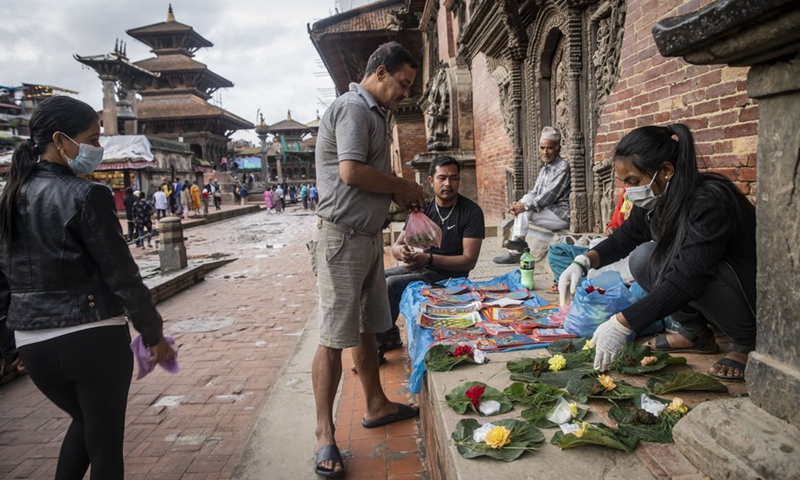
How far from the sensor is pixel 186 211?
86.8ft

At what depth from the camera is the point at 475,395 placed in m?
2.18

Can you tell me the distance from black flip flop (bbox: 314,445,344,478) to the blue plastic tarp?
0.61 metres

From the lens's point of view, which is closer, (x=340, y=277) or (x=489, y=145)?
(x=340, y=277)

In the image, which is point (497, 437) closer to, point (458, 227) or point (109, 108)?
point (458, 227)

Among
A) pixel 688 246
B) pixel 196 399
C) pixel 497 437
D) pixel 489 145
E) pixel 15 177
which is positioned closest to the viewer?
pixel 497 437

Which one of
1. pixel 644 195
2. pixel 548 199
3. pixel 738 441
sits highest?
pixel 644 195

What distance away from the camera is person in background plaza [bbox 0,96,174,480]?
6.51 feet

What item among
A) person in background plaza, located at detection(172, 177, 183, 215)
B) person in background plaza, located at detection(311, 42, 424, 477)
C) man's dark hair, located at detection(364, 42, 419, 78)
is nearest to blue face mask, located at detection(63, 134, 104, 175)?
person in background plaza, located at detection(311, 42, 424, 477)

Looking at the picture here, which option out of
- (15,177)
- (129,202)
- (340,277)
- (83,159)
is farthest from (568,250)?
(129,202)

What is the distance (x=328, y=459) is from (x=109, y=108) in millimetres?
34638

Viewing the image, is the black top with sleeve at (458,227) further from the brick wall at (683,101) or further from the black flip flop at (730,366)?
the black flip flop at (730,366)

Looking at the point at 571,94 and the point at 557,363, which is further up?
the point at 571,94

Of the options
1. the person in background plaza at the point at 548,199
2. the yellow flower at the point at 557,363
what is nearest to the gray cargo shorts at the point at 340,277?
the yellow flower at the point at 557,363

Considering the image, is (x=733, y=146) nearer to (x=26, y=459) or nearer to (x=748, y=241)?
(x=748, y=241)
